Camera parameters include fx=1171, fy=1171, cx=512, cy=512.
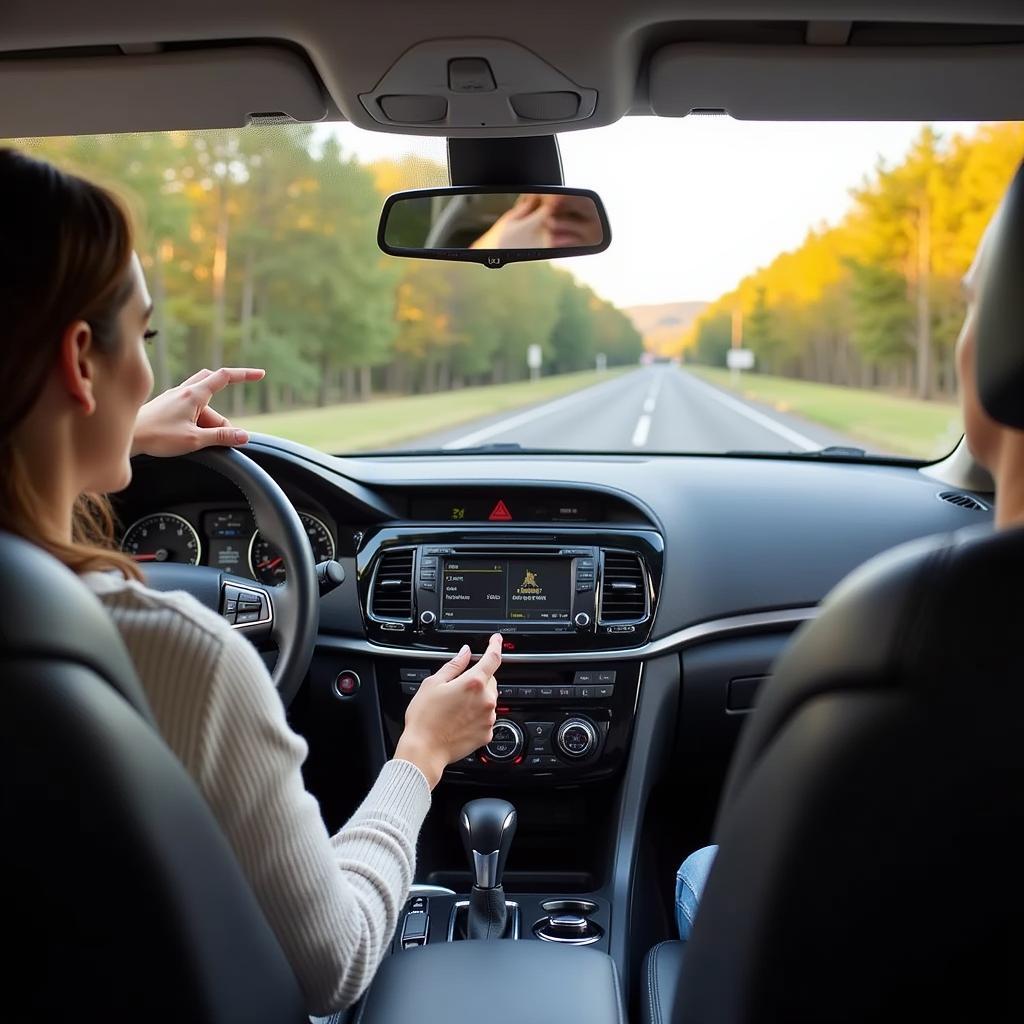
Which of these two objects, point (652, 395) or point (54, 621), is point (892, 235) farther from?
point (54, 621)

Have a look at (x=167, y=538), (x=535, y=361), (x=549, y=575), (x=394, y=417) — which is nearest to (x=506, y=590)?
(x=549, y=575)

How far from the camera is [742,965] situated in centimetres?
138

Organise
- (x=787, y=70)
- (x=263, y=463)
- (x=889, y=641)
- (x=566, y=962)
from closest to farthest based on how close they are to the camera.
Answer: (x=889, y=641), (x=566, y=962), (x=787, y=70), (x=263, y=463)

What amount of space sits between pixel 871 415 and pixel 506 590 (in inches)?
156

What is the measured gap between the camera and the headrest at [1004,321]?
1324mm

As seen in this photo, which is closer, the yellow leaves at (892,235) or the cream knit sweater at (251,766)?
the cream knit sweater at (251,766)

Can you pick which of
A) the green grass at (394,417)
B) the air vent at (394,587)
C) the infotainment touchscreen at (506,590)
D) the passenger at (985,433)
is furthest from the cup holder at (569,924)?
the passenger at (985,433)

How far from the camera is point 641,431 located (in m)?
5.12

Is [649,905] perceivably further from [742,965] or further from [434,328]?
[434,328]

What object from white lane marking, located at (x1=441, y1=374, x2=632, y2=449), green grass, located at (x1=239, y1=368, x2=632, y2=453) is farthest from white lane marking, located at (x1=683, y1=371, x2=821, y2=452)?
green grass, located at (x1=239, y1=368, x2=632, y2=453)

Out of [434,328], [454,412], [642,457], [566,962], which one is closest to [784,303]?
[434,328]

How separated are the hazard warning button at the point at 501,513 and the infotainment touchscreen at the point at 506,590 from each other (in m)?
0.21

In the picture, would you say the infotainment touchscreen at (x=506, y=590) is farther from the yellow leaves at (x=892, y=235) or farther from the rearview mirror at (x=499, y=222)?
the yellow leaves at (x=892, y=235)

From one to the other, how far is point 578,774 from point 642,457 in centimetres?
133
